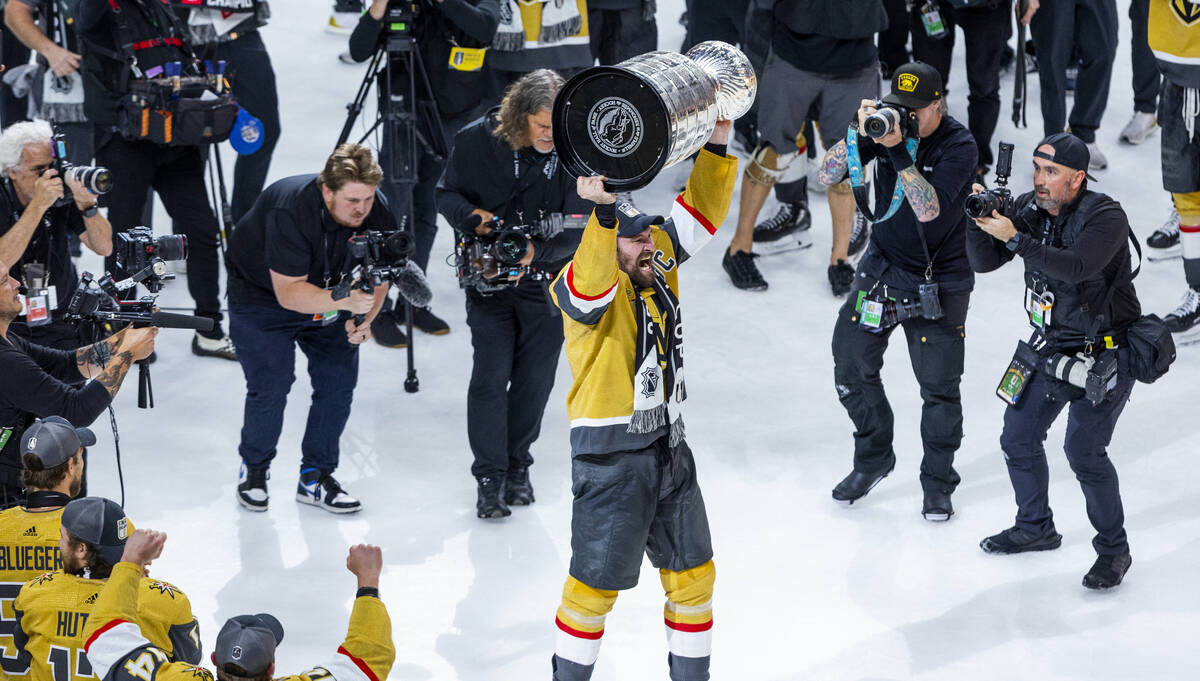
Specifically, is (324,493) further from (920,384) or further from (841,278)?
(841,278)

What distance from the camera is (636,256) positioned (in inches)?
166

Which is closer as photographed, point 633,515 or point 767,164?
point 633,515

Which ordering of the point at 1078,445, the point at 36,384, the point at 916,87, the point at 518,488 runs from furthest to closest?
the point at 518,488 → the point at 916,87 → the point at 1078,445 → the point at 36,384

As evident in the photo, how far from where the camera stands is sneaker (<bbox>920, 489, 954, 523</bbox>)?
571 centimetres

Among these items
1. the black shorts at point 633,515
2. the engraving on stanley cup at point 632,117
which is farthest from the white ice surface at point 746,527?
the engraving on stanley cup at point 632,117

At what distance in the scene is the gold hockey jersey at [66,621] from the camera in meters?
3.74

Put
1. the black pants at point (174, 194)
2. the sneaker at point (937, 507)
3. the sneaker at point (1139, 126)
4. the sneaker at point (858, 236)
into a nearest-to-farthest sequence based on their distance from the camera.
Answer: the sneaker at point (937, 507), the black pants at point (174, 194), the sneaker at point (858, 236), the sneaker at point (1139, 126)

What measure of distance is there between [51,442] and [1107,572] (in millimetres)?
3532

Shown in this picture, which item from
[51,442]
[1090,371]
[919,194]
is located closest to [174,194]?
[51,442]

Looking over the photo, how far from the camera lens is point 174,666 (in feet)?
11.6

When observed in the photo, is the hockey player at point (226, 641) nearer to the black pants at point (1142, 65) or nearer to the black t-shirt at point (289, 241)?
the black t-shirt at point (289, 241)

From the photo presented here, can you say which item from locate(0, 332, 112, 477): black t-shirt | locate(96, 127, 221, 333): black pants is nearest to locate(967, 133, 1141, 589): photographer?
locate(0, 332, 112, 477): black t-shirt

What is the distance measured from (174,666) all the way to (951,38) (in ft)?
19.4

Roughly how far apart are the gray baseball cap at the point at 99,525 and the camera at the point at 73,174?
187 centimetres
